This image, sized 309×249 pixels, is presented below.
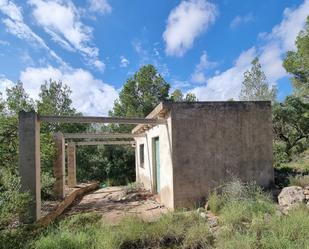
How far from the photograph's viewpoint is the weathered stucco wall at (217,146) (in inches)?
335

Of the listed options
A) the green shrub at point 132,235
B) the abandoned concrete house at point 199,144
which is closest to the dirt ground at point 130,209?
the abandoned concrete house at point 199,144

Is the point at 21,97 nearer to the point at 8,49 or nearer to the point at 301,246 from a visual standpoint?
the point at 8,49

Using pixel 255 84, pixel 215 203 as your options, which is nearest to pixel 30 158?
pixel 215 203

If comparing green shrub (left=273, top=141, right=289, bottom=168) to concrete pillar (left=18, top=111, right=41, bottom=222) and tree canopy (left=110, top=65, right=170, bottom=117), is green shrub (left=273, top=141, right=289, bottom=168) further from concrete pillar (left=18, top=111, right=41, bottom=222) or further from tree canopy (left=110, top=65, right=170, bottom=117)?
concrete pillar (left=18, top=111, right=41, bottom=222)

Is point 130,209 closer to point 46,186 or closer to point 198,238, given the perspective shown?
point 46,186

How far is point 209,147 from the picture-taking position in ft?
28.8

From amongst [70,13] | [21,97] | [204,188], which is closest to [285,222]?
[204,188]

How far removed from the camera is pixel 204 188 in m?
8.62

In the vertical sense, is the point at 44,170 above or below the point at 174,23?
below

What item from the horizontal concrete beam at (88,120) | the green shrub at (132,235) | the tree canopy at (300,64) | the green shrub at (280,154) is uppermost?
the tree canopy at (300,64)

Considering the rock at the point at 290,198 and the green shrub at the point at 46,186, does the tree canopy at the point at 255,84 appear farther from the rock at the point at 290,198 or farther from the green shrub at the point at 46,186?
the green shrub at the point at 46,186

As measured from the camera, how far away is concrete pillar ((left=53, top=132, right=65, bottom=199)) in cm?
1166

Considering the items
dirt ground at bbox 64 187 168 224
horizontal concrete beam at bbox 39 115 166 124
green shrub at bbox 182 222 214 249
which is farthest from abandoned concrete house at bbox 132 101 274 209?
green shrub at bbox 182 222 214 249

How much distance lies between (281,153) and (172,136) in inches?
410
